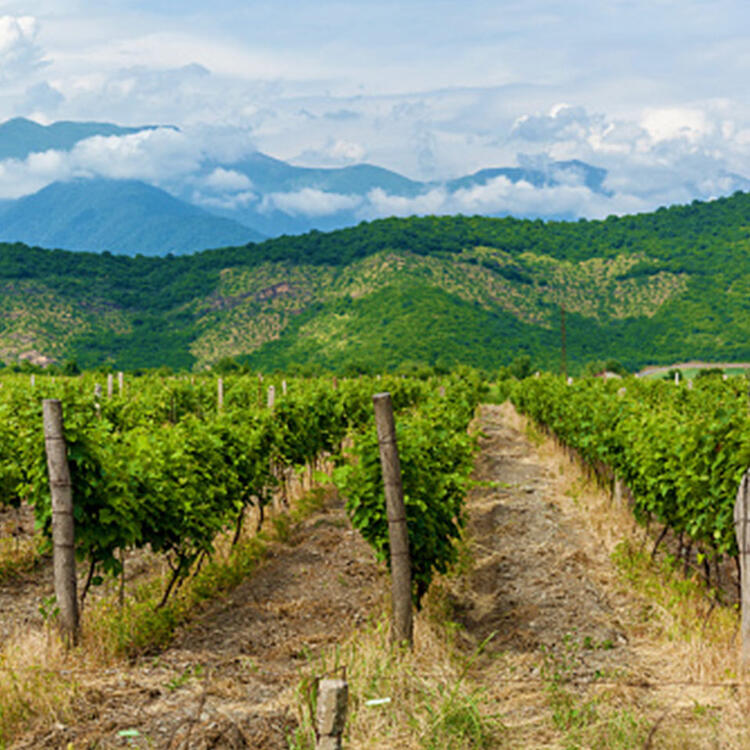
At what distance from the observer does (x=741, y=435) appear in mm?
6715

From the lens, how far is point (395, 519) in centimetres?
632

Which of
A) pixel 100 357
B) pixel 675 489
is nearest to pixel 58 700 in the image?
pixel 675 489

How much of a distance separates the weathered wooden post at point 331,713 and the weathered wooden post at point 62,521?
122 inches

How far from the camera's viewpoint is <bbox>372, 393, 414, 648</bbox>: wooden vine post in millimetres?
6285

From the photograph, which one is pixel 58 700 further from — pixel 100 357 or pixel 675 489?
pixel 100 357

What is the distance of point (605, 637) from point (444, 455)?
2036mm

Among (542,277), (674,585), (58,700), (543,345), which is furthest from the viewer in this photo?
(542,277)

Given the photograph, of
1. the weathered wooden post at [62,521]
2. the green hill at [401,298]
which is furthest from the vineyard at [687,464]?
the green hill at [401,298]

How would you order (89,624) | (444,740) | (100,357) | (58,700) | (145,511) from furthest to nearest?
(100,357) < (145,511) < (89,624) < (58,700) < (444,740)

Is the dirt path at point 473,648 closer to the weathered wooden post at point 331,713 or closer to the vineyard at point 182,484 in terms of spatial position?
the vineyard at point 182,484

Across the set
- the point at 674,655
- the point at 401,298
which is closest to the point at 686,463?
the point at 674,655

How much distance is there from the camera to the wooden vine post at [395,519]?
629 centimetres

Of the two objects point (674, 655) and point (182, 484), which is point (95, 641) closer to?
point (182, 484)

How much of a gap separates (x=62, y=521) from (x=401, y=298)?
300ft
